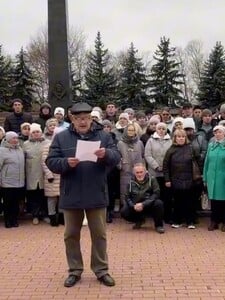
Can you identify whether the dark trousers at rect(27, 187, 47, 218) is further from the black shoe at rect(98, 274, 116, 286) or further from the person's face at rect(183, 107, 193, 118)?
the black shoe at rect(98, 274, 116, 286)

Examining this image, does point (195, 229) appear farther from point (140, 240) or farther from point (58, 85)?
point (58, 85)

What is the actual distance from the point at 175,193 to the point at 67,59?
25.4ft

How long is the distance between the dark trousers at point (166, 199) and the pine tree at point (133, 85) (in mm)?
32300

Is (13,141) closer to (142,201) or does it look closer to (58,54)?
(142,201)

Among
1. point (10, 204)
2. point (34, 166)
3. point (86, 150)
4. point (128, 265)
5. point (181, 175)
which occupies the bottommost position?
point (128, 265)

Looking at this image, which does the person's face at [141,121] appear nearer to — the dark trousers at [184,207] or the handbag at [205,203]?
the handbag at [205,203]

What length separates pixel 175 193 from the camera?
9578mm

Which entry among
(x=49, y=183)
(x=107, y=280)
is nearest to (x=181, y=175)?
Answer: (x=49, y=183)

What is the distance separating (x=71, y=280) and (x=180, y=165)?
4151 mm

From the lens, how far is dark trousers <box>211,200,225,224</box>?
30.5ft

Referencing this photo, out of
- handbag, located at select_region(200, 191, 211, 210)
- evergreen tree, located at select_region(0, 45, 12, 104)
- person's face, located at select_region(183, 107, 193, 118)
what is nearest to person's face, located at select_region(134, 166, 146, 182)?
handbag, located at select_region(200, 191, 211, 210)

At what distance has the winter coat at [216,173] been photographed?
9.12m

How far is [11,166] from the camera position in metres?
9.71

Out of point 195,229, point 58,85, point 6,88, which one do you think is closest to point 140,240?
point 195,229
